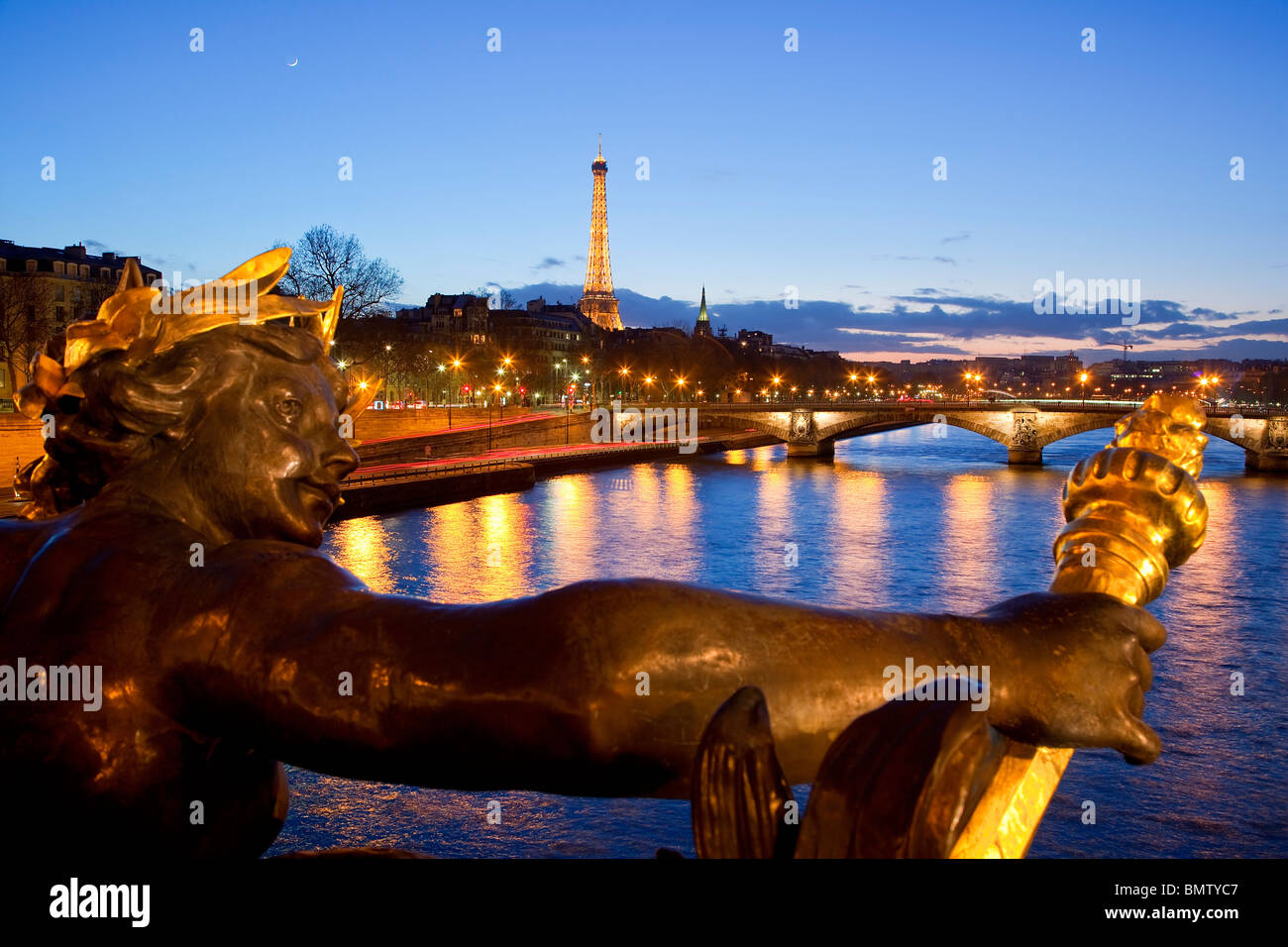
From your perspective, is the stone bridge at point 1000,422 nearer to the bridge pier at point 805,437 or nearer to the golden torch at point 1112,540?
the bridge pier at point 805,437

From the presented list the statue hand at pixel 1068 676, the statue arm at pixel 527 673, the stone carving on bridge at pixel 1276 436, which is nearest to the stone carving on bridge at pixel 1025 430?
the stone carving on bridge at pixel 1276 436

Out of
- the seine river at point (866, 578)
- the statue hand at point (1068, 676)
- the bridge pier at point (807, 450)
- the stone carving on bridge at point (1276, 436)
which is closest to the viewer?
the statue hand at point (1068, 676)

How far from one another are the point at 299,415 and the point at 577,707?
2.16 feet

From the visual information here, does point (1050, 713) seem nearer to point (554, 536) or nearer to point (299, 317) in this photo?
point (299, 317)

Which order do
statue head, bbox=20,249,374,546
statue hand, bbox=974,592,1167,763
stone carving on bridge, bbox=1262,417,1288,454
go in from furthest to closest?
stone carving on bridge, bbox=1262,417,1288,454, statue head, bbox=20,249,374,546, statue hand, bbox=974,592,1167,763

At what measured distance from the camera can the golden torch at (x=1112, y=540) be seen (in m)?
1.23

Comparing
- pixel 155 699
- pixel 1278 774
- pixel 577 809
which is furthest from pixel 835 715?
pixel 1278 774

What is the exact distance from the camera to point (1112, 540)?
1.29m

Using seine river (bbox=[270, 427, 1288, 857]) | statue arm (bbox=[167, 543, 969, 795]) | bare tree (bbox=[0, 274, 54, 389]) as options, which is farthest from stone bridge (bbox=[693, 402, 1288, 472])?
statue arm (bbox=[167, 543, 969, 795])

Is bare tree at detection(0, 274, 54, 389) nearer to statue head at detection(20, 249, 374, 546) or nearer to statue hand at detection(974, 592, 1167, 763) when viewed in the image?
statue head at detection(20, 249, 374, 546)

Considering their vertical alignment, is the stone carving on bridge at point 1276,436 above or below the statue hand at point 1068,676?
below

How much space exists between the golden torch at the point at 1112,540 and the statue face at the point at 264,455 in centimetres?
91

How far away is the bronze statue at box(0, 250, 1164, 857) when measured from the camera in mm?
849

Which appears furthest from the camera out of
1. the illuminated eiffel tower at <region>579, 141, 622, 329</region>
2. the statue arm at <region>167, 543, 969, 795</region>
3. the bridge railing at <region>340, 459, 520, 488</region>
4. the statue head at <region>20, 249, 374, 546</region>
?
the illuminated eiffel tower at <region>579, 141, 622, 329</region>
